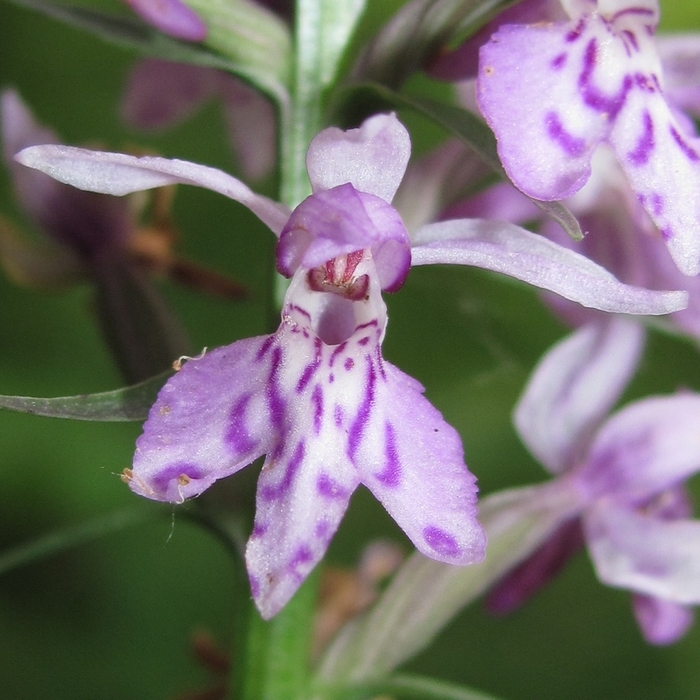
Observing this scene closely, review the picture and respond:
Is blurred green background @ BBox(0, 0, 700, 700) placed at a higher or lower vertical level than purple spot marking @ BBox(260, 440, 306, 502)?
lower

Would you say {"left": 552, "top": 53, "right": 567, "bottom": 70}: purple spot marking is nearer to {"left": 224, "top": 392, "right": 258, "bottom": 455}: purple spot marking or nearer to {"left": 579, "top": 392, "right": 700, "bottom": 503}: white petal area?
{"left": 224, "top": 392, "right": 258, "bottom": 455}: purple spot marking

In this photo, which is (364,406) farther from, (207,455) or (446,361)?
(446,361)

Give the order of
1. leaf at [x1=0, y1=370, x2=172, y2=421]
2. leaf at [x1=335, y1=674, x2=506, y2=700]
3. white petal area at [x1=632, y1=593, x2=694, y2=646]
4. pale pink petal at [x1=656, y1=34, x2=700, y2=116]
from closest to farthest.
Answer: leaf at [x1=0, y1=370, x2=172, y2=421] → leaf at [x1=335, y1=674, x2=506, y2=700] → pale pink petal at [x1=656, y1=34, x2=700, y2=116] → white petal area at [x1=632, y1=593, x2=694, y2=646]

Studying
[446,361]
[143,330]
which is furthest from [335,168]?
[446,361]

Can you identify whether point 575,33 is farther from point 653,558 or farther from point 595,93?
point 653,558

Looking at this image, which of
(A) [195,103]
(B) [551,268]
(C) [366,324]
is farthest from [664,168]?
(A) [195,103]

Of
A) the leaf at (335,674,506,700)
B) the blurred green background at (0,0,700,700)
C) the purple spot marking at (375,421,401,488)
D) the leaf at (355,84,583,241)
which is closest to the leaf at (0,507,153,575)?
the leaf at (335,674,506,700)

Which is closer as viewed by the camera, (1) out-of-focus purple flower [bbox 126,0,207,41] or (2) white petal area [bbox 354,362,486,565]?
(2) white petal area [bbox 354,362,486,565]
